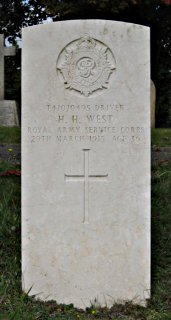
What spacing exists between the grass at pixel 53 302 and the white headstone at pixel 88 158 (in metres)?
0.12

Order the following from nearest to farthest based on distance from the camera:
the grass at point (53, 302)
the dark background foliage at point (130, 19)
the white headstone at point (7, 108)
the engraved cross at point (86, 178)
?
the grass at point (53, 302) < the engraved cross at point (86, 178) < the white headstone at point (7, 108) < the dark background foliage at point (130, 19)

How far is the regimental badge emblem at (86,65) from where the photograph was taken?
142 inches

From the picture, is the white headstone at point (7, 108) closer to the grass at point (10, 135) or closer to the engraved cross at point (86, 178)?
the grass at point (10, 135)

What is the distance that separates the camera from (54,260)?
368 cm

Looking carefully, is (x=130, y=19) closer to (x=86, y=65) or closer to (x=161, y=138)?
(x=161, y=138)

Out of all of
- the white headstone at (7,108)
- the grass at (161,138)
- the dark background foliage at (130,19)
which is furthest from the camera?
the dark background foliage at (130,19)

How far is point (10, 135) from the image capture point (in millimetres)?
8430

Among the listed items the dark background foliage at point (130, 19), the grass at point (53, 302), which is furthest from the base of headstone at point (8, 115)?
the grass at point (53, 302)

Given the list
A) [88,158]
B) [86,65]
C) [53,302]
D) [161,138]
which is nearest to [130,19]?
[161,138]

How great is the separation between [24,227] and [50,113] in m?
0.88

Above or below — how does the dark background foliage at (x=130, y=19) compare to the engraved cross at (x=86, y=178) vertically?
above

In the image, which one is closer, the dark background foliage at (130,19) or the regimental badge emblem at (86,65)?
the regimental badge emblem at (86,65)

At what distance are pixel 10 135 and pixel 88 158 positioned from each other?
497 centimetres

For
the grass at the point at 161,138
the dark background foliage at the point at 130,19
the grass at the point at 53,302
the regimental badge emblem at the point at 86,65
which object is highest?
the dark background foliage at the point at 130,19
